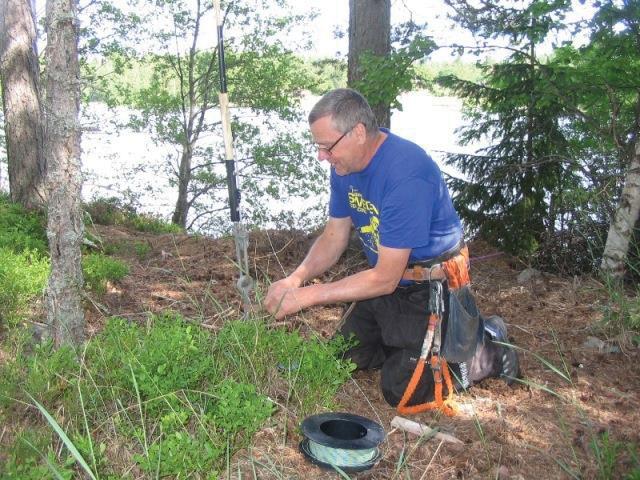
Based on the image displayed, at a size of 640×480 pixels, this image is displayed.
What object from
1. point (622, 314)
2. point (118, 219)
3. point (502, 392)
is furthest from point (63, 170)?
point (118, 219)

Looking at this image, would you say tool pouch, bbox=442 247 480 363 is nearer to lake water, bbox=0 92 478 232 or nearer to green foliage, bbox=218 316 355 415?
green foliage, bbox=218 316 355 415

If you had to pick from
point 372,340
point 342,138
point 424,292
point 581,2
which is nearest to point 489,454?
point 424,292

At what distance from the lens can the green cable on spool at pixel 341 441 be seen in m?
2.42

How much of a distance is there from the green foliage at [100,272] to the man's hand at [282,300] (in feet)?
7.22

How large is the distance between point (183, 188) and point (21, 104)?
7.12 meters

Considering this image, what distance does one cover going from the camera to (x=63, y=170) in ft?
9.69

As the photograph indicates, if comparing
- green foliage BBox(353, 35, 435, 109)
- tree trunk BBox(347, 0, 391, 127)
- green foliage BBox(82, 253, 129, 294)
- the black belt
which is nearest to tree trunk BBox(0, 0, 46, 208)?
green foliage BBox(82, 253, 129, 294)

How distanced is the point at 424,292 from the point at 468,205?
4.01m

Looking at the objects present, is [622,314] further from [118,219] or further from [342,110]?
[118,219]

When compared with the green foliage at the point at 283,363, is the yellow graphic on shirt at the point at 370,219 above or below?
above

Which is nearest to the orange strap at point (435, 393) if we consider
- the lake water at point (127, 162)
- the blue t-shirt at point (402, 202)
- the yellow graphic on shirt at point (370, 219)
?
the blue t-shirt at point (402, 202)

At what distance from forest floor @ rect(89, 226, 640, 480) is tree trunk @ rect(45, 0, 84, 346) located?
65cm

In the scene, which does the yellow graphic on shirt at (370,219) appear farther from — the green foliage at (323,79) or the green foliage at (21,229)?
the green foliage at (323,79)

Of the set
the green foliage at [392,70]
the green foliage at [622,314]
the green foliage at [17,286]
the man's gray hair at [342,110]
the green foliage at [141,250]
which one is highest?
the green foliage at [392,70]
